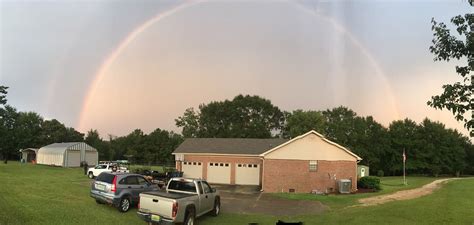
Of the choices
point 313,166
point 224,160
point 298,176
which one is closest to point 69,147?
point 224,160

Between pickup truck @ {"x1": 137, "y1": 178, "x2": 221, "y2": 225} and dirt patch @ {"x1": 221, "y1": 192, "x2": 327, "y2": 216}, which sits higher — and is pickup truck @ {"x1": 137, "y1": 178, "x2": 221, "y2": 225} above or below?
above

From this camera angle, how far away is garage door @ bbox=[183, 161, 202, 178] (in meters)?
46.2

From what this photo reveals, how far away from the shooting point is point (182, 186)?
17.7 m

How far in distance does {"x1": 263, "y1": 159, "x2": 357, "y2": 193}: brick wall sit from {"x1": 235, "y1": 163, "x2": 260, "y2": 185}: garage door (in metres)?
6.66

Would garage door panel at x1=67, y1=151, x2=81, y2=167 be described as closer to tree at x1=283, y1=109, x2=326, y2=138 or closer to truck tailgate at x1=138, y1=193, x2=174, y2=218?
tree at x1=283, y1=109, x2=326, y2=138

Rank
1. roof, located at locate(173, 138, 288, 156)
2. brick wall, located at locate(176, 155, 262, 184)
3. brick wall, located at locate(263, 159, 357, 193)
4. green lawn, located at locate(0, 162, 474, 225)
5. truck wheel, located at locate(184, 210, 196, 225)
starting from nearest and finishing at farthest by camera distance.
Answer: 1. truck wheel, located at locate(184, 210, 196, 225)
2. green lawn, located at locate(0, 162, 474, 225)
3. brick wall, located at locate(263, 159, 357, 193)
4. brick wall, located at locate(176, 155, 262, 184)
5. roof, located at locate(173, 138, 288, 156)

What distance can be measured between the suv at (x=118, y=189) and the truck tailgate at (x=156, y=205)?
4737 millimetres

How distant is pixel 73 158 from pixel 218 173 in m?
40.6

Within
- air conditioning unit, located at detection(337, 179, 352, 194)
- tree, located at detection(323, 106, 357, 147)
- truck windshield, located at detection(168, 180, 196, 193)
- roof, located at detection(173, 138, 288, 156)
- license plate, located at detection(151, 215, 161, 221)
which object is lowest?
air conditioning unit, located at detection(337, 179, 352, 194)

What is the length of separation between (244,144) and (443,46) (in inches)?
1546

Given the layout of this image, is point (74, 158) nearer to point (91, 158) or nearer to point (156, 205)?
point (91, 158)

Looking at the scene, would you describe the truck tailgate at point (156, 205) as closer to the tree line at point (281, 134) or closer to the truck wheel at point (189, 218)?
the truck wheel at point (189, 218)

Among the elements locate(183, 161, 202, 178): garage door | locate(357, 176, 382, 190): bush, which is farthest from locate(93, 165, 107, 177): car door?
locate(357, 176, 382, 190): bush

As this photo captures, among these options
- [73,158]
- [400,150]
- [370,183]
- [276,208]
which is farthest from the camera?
[400,150]
